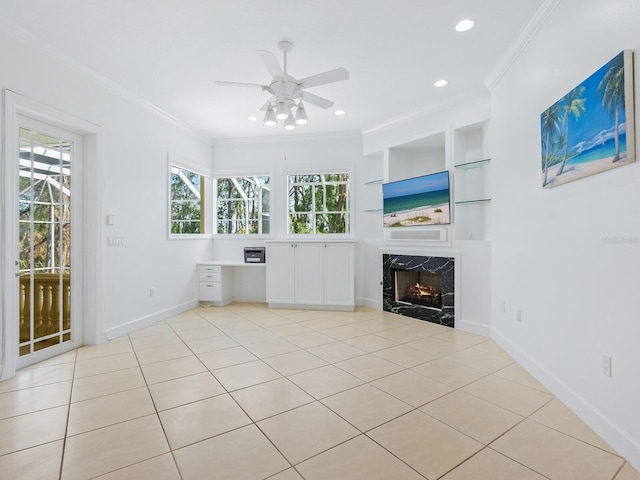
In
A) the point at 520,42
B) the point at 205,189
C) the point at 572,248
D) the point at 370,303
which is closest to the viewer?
the point at 572,248

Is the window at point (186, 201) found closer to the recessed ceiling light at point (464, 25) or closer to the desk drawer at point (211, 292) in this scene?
the desk drawer at point (211, 292)

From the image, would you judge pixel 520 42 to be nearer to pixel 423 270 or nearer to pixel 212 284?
pixel 423 270

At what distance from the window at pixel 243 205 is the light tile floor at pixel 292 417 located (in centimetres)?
275

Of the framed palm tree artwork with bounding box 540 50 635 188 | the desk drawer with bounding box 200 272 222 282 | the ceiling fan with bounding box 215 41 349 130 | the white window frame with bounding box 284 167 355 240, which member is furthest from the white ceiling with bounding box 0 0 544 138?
the desk drawer with bounding box 200 272 222 282

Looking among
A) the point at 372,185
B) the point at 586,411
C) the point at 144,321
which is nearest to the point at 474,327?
the point at 586,411

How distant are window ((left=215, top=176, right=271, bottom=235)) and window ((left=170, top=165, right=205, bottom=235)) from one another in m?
0.35

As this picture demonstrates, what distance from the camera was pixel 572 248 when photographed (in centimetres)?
217

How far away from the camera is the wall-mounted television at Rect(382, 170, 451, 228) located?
421cm

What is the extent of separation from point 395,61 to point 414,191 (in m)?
1.77

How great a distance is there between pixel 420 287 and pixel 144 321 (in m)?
3.61

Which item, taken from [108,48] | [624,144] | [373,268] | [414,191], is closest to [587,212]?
[624,144]

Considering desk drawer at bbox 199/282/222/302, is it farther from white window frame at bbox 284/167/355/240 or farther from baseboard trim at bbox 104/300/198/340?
white window frame at bbox 284/167/355/240

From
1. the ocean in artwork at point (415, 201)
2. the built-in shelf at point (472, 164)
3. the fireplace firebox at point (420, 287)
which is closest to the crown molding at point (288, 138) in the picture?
the ocean in artwork at point (415, 201)

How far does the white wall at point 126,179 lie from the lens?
115 inches
